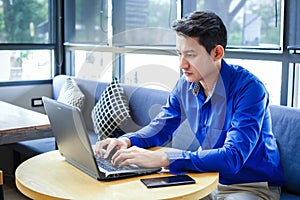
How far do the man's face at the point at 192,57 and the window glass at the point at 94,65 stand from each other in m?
2.33

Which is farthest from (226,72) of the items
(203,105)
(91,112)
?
(91,112)

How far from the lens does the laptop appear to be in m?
1.46

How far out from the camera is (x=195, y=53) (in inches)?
68.6

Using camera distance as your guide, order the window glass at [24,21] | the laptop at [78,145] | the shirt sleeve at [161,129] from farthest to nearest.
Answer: the window glass at [24,21], the shirt sleeve at [161,129], the laptop at [78,145]

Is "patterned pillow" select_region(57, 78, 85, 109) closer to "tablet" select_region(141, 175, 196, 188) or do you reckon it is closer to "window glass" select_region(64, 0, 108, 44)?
"window glass" select_region(64, 0, 108, 44)

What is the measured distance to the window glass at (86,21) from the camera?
4109 millimetres

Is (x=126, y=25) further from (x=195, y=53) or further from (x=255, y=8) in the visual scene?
(x=195, y=53)

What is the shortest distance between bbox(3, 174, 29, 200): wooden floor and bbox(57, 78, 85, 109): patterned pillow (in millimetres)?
800

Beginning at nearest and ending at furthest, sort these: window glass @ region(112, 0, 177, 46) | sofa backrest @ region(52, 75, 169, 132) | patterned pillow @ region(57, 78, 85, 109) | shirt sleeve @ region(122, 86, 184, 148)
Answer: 1. shirt sleeve @ region(122, 86, 184, 148)
2. sofa backrest @ region(52, 75, 169, 132)
3. window glass @ region(112, 0, 177, 46)
4. patterned pillow @ region(57, 78, 85, 109)

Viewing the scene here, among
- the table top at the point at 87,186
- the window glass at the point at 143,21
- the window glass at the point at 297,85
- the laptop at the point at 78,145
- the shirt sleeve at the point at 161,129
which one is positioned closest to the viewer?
the table top at the point at 87,186

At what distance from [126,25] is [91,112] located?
83cm

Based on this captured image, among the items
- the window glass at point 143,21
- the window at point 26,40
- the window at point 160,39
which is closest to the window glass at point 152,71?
the window at point 160,39

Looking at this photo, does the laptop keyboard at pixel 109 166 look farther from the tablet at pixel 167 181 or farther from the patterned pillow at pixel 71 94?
the patterned pillow at pixel 71 94

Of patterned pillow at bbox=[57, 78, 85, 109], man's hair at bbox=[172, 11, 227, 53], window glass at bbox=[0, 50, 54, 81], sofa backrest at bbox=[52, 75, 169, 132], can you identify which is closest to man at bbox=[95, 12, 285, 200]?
man's hair at bbox=[172, 11, 227, 53]
